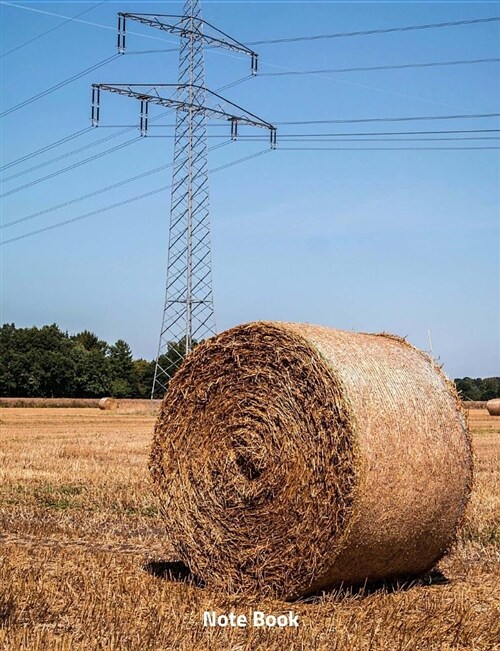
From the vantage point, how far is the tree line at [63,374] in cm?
8438

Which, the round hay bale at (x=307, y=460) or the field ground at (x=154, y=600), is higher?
the round hay bale at (x=307, y=460)

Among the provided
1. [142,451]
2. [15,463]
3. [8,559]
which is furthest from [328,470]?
[142,451]

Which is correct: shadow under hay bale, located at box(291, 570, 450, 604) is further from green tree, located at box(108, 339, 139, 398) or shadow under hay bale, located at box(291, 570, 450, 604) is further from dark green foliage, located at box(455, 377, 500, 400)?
green tree, located at box(108, 339, 139, 398)

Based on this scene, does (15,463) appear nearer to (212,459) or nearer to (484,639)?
(212,459)

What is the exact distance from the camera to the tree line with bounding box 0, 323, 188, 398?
8444 centimetres

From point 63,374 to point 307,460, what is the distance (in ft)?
260

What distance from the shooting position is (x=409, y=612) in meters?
6.64

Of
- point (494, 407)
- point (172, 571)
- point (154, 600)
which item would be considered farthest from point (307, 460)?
point (494, 407)

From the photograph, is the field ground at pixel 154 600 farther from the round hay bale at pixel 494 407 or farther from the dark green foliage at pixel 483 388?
the dark green foliage at pixel 483 388

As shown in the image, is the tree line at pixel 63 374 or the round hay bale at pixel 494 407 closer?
the round hay bale at pixel 494 407

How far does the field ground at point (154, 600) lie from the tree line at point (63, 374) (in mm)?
73384

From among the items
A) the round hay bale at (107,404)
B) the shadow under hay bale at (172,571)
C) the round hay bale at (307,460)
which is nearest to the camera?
the round hay bale at (307,460)

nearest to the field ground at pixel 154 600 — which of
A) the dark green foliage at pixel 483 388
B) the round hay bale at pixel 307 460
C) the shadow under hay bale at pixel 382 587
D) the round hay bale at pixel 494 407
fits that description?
the shadow under hay bale at pixel 382 587

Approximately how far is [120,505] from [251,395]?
14.2 feet
